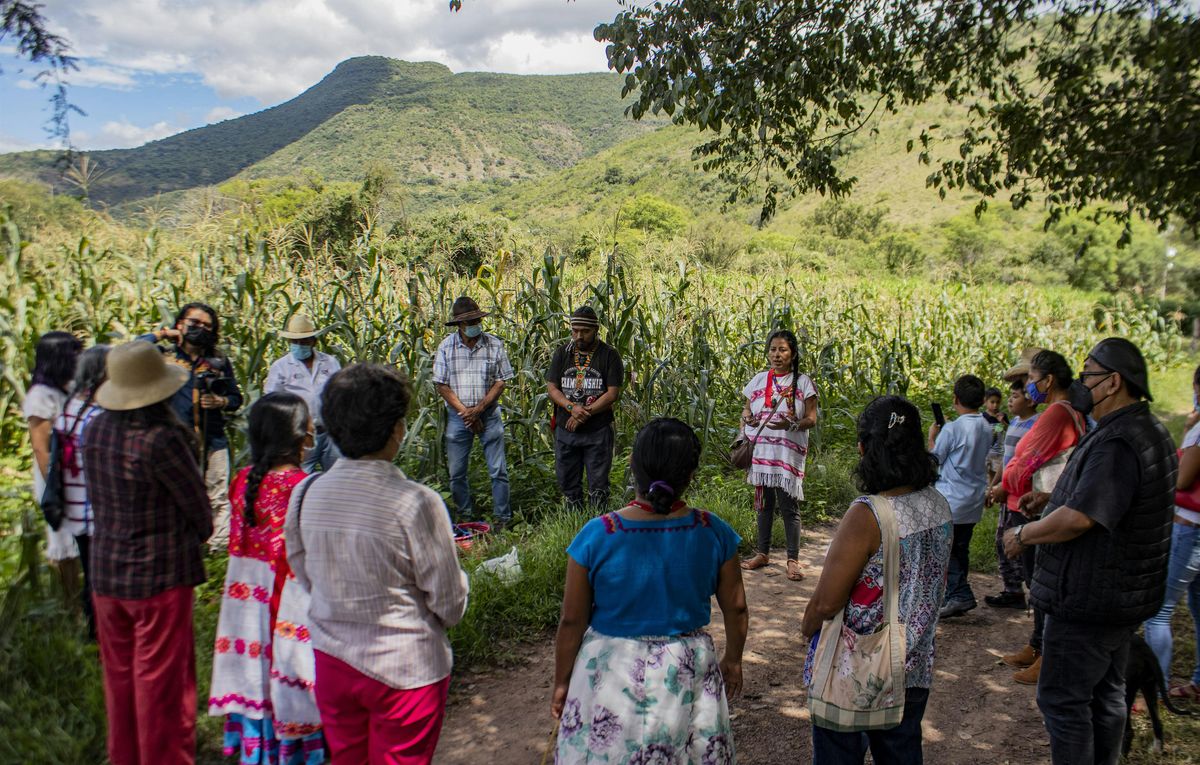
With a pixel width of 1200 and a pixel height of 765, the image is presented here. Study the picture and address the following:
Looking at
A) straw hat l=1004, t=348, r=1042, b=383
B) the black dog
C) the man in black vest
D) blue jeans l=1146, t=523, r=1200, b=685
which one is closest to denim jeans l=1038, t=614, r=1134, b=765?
the man in black vest

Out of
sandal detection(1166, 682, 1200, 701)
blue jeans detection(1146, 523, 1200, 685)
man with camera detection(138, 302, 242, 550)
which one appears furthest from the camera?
man with camera detection(138, 302, 242, 550)

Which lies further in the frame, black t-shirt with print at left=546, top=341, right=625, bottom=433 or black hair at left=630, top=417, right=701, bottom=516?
black t-shirt with print at left=546, top=341, right=625, bottom=433

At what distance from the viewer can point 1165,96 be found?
18.1 ft

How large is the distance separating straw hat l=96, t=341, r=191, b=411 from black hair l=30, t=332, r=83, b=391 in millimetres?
1373

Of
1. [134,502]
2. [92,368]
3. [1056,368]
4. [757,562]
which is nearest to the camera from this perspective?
[134,502]

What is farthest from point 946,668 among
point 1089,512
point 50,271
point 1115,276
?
point 1115,276

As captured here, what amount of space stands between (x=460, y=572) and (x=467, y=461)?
3.98 metres

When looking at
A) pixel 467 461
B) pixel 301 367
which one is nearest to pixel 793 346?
pixel 467 461

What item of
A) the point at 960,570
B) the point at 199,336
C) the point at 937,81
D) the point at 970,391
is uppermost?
the point at 937,81

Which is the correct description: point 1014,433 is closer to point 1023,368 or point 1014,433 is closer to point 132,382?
point 1023,368

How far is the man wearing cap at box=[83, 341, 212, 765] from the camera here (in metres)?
2.89

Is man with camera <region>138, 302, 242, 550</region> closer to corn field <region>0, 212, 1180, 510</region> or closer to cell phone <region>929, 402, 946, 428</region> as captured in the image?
corn field <region>0, 212, 1180, 510</region>

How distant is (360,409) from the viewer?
234 cm

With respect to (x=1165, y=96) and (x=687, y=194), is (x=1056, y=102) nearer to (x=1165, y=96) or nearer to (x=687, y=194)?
(x=1165, y=96)
